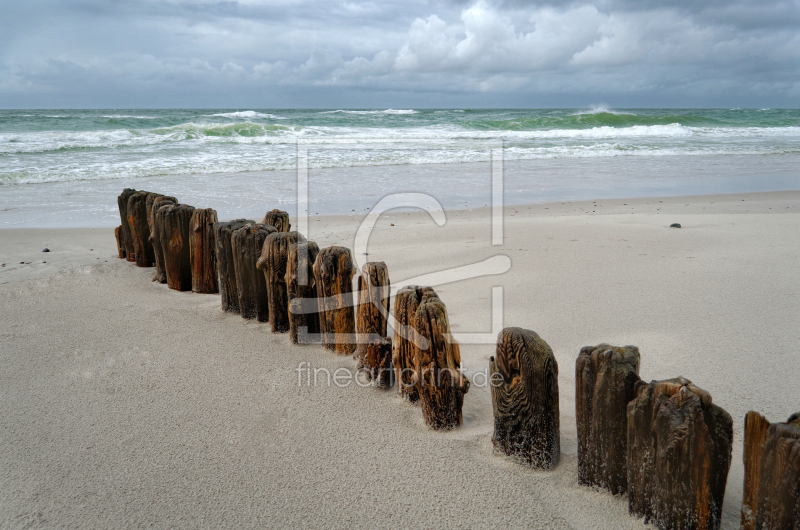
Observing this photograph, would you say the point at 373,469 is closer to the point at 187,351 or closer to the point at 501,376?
the point at 501,376

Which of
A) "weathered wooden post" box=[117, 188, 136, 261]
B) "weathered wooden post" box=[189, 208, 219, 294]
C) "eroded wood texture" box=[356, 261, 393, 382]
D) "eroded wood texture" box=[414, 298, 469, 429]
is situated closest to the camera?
"eroded wood texture" box=[414, 298, 469, 429]

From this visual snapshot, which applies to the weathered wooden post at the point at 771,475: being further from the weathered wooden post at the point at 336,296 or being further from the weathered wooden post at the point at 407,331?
the weathered wooden post at the point at 336,296

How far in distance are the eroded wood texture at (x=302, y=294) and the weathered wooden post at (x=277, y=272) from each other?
9cm

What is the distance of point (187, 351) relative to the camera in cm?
352

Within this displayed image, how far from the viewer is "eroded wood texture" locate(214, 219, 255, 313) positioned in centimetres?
394

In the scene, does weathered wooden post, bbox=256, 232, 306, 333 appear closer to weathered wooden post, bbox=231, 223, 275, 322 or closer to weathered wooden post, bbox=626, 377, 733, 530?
weathered wooden post, bbox=231, 223, 275, 322

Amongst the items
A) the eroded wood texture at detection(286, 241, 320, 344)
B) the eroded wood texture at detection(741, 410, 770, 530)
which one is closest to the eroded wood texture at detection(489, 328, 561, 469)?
the eroded wood texture at detection(741, 410, 770, 530)

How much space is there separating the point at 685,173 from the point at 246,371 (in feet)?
43.8

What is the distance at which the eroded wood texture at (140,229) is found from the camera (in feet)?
16.5

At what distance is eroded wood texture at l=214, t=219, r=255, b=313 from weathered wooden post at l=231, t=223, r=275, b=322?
0.29 feet

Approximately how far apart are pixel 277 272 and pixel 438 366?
1.52 meters

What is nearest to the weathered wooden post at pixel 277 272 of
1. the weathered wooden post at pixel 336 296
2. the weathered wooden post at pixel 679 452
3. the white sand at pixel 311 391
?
the white sand at pixel 311 391

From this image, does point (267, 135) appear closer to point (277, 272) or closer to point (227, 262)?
point (227, 262)

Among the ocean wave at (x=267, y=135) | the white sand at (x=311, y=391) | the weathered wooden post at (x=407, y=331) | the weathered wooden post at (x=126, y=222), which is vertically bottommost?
the white sand at (x=311, y=391)
